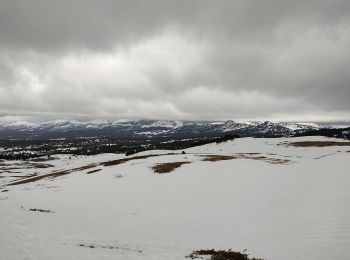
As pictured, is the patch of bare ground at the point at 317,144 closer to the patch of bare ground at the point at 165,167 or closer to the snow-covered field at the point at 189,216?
the snow-covered field at the point at 189,216

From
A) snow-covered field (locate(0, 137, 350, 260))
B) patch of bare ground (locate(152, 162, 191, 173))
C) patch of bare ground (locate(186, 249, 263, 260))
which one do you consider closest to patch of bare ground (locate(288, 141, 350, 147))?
snow-covered field (locate(0, 137, 350, 260))

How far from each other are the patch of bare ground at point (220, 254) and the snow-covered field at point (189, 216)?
74 cm

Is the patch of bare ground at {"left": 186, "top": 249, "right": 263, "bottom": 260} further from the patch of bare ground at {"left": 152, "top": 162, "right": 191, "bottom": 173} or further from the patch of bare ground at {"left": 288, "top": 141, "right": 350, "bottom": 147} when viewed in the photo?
the patch of bare ground at {"left": 288, "top": 141, "right": 350, "bottom": 147}

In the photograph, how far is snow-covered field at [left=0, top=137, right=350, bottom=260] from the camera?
18.2 meters

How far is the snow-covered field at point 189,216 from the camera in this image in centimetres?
1823

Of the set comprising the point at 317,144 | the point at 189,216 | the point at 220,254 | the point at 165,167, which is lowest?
the point at 189,216

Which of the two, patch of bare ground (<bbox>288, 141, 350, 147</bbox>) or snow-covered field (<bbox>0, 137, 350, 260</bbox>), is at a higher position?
patch of bare ground (<bbox>288, 141, 350, 147</bbox>)

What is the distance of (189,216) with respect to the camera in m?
30.8

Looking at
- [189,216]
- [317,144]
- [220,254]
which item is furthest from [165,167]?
[317,144]

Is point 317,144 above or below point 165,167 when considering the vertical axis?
above

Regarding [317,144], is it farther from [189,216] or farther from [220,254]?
[220,254]

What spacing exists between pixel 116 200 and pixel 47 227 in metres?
18.0

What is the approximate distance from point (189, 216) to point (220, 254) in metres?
12.7

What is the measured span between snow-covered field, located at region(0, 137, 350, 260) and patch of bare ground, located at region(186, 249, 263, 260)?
744 millimetres
